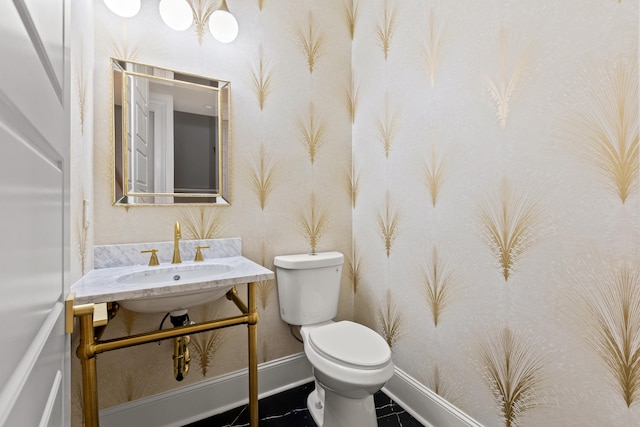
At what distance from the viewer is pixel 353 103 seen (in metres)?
1.99

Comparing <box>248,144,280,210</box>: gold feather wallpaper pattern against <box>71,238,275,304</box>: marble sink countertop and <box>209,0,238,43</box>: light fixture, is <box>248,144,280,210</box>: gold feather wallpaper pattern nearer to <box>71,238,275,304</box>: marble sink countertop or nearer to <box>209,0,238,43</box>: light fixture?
<box>71,238,275,304</box>: marble sink countertop

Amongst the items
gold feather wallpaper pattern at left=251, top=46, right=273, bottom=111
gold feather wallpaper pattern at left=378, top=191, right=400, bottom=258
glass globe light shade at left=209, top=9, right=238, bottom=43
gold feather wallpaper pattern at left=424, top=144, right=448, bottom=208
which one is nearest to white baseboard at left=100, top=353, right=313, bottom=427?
gold feather wallpaper pattern at left=378, top=191, right=400, bottom=258

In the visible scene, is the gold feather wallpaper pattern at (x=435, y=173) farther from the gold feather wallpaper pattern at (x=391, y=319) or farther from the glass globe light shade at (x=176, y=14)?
the glass globe light shade at (x=176, y=14)

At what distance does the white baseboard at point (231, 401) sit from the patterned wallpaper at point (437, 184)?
2.1 inches

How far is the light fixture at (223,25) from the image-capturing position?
5.03 feet

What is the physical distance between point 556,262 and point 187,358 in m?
1.50

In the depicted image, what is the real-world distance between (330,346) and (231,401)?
0.74 metres

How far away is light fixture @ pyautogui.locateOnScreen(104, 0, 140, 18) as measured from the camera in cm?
133

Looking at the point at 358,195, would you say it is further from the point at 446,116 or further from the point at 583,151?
the point at 583,151

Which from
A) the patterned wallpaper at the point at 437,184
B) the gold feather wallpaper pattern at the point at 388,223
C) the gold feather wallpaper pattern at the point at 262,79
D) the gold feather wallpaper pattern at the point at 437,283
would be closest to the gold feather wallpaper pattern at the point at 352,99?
the patterned wallpaper at the point at 437,184

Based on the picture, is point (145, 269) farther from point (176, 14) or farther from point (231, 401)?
point (176, 14)

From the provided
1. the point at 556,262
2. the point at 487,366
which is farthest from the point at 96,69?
the point at 487,366

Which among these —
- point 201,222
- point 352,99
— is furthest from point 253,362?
point 352,99

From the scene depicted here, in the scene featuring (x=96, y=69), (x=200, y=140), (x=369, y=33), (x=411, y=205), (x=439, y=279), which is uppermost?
(x=369, y=33)
